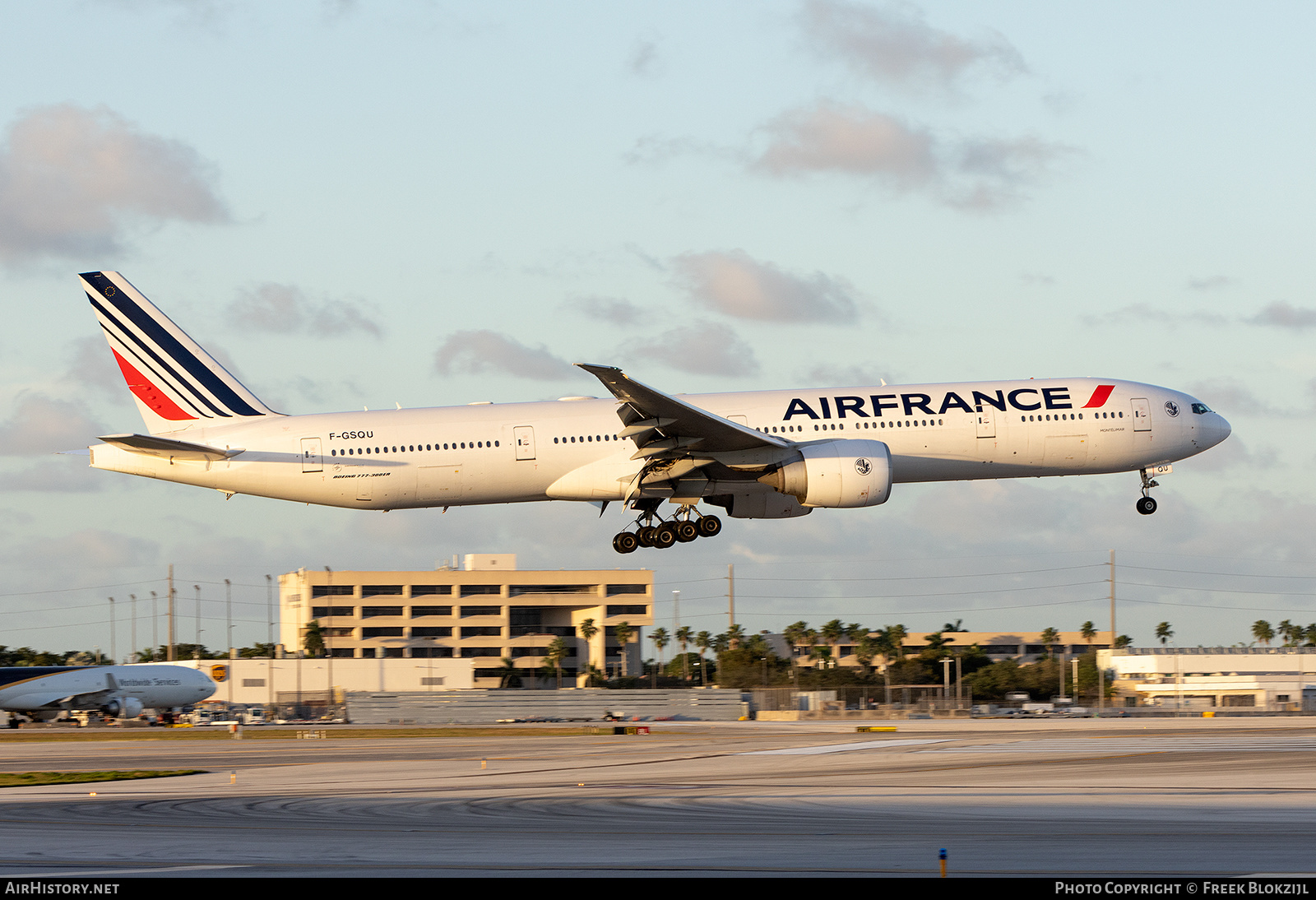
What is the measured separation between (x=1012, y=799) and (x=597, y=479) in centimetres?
1808

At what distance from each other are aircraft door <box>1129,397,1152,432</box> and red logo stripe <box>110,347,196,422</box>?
2846 centimetres

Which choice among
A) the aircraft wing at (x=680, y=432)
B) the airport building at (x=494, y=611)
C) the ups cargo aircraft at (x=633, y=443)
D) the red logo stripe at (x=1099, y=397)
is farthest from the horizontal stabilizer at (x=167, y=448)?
the airport building at (x=494, y=611)

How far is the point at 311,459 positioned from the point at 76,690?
49566 millimetres

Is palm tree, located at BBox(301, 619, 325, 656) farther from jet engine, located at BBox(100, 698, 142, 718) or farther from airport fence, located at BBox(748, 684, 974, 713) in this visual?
airport fence, located at BBox(748, 684, 974, 713)

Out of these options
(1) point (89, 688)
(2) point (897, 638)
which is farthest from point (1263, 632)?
(1) point (89, 688)

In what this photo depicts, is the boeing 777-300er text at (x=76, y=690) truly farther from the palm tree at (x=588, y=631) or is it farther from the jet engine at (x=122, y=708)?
the palm tree at (x=588, y=631)

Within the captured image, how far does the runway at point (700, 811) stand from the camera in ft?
60.2

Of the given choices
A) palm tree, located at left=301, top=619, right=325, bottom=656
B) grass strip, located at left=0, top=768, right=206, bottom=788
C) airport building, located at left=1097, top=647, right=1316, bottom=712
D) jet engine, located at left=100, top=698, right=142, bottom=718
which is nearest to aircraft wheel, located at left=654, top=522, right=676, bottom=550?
grass strip, located at left=0, top=768, right=206, bottom=788

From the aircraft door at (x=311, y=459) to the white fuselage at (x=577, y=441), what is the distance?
0.03 metres

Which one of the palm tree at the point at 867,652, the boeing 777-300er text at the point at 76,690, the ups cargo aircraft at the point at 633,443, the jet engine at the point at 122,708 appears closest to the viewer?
the ups cargo aircraft at the point at 633,443

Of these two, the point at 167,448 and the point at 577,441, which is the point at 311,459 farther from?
the point at 577,441

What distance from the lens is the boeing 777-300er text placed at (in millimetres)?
81312

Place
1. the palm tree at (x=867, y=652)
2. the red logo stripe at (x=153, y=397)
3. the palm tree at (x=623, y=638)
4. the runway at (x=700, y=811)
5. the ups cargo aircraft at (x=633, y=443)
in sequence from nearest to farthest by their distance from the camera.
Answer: the runway at (x=700, y=811)
the ups cargo aircraft at (x=633, y=443)
the red logo stripe at (x=153, y=397)
the palm tree at (x=623, y=638)
the palm tree at (x=867, y=652)
